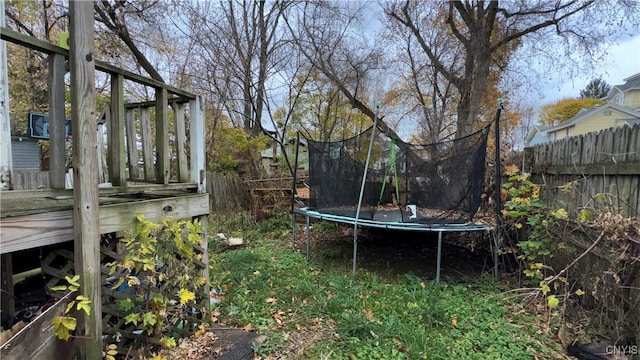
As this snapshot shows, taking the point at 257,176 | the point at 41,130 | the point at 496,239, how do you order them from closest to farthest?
the point at 41,130, the point at 496,239, the point at 257,176

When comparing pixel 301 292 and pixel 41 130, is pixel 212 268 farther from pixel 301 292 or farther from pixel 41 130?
pixel 41 130

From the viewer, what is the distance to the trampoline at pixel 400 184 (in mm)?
4388

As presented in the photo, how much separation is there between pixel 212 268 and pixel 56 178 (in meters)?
3.14

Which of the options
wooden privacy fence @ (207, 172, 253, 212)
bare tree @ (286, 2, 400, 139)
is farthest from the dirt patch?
bare tree @ (286, 2, 400, 139)

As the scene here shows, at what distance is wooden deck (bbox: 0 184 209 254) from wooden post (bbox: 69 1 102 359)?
0.09 metres

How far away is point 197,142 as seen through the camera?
291 centimetres

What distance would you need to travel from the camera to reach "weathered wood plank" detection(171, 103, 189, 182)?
9.16 ft

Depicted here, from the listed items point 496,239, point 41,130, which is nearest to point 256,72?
point 41,130

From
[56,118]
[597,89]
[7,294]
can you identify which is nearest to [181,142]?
[56,118]

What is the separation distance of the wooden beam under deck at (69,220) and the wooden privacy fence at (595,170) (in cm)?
339

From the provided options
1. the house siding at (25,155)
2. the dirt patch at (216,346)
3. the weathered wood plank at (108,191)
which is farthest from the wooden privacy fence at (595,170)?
the house siding at (25,155)

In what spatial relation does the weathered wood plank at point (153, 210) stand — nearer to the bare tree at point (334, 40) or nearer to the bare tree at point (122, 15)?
the bare tree at point (334, 40)

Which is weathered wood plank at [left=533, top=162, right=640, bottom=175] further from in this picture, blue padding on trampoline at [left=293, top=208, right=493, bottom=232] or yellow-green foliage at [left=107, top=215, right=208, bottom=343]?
yellow-green foliage at [left=107, top=215, right=208, bottom=343]

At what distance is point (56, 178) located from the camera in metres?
1.79
